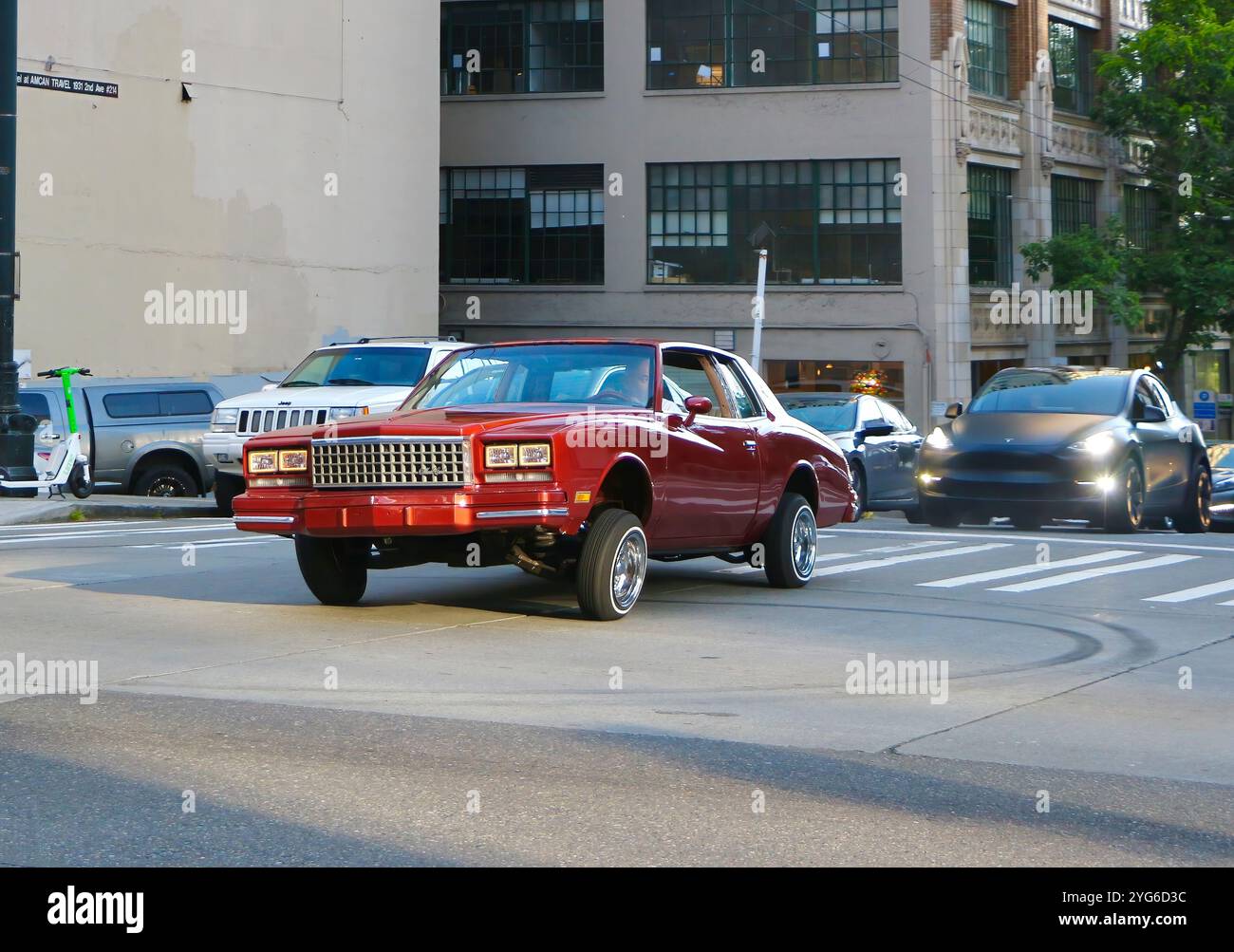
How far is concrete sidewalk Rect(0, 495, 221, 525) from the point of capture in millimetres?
19469

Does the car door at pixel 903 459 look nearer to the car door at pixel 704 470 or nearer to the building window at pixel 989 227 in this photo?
the car door at pixel 704 470

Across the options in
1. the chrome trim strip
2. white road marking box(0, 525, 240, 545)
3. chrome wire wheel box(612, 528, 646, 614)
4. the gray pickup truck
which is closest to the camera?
the chrome trim strip

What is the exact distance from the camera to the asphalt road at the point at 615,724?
589 centimetres

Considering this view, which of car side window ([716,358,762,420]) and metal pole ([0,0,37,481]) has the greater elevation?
metal pole ([0,0,37,481])

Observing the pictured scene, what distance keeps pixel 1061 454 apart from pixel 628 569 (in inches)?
328

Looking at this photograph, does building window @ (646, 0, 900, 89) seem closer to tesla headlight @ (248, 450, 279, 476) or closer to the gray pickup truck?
the gray pickup truck

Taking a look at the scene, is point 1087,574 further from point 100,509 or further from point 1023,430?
point 100,509

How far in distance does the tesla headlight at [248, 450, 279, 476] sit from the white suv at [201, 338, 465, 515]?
7.45m

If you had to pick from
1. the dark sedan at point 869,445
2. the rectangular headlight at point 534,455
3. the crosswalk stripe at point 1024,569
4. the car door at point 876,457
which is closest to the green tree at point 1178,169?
the dark sedan at point 869,445

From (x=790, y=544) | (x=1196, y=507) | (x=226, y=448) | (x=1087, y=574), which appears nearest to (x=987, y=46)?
(x=1196, y=507)

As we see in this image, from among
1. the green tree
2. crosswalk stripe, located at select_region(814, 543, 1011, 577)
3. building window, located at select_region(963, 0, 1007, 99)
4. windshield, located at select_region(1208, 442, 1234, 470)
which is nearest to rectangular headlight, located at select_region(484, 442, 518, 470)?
crosswalk stripe, located at select_region(814, 543, 1011, 577)
